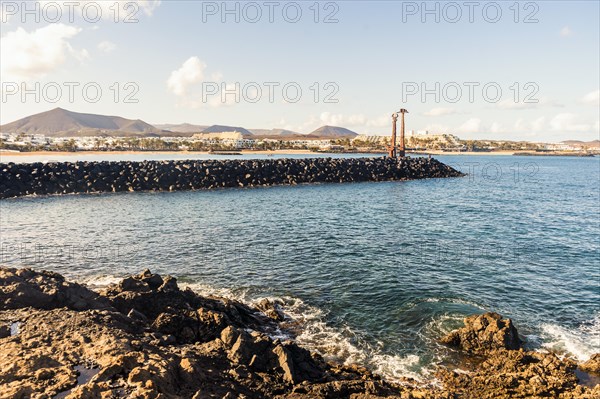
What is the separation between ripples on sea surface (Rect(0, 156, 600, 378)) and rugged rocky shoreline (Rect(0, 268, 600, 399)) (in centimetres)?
175

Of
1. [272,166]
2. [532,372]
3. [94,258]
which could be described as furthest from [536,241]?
[272,166]

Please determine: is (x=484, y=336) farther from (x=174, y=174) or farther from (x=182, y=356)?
(x=174, y=174)

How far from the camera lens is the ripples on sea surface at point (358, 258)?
17203 mm

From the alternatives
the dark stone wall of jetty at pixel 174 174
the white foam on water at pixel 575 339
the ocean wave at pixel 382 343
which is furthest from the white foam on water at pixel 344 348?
the dark stone wall of jetty at pixel 174 174

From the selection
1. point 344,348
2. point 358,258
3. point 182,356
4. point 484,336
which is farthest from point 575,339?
point 182,356

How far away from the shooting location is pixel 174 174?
62312 millimetres

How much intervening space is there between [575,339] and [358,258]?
13.2 m

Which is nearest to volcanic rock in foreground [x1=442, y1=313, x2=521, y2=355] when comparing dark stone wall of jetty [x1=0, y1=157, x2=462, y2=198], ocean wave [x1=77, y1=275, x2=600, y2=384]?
ocean wave [x1=77, y1=275, x2=600, y2=384]

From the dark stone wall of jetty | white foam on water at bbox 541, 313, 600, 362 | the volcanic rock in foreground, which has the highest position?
the dark stone wall of jetty

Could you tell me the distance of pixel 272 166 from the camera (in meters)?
72.7

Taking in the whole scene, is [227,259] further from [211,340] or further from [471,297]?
[471,297]

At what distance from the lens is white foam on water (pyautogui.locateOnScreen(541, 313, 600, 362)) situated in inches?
606

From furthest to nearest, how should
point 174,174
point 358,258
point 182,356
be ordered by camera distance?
1. point 174,174
2. point 358,258
3. point 182,356

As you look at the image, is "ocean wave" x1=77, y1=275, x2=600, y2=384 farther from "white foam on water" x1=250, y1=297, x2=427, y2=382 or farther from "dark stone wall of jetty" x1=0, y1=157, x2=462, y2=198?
"dark stone wall of jetty" x1=0, y1=157, x2=462, y2=198
